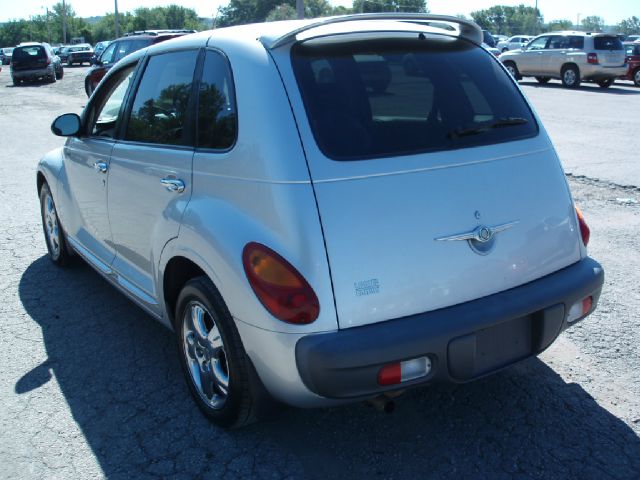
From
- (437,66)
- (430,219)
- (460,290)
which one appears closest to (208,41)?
(437,66)

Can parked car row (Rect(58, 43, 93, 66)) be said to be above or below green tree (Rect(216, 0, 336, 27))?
below

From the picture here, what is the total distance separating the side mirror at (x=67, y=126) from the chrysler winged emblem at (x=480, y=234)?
9.56 ft

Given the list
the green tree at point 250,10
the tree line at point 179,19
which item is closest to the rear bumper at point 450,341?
the tree line at point 179,19

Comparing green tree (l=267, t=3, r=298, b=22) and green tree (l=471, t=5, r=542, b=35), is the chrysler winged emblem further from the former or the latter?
green tree (l=471, t=5, r=542, b=35)

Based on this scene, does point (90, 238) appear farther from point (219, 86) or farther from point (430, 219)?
point (430, 219)

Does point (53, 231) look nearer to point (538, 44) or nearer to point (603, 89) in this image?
point (603, 89)

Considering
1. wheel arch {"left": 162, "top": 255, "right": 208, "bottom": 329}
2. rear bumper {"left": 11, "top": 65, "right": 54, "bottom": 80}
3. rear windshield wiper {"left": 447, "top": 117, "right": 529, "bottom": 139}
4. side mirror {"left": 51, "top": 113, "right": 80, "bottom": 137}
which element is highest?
rear windshield wiper {"left": 447, "top": 117, "right": 529, "bottom": 139}

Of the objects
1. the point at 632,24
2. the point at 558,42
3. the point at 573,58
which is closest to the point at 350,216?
the point at 573,58

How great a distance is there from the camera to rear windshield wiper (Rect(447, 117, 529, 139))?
9.82 ft

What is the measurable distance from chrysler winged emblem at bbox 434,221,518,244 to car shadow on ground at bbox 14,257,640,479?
3.15 feet

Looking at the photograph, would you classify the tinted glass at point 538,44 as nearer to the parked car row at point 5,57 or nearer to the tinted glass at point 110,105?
the tinted glass at point 110,105

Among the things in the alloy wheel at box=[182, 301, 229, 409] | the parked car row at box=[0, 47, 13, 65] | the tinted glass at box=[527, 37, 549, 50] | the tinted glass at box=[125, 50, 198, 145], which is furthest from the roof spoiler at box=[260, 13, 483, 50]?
the parked car row at box=[0, 47, 13, 65]

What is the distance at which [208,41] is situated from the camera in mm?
3334

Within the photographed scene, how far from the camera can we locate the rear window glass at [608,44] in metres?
22.8
